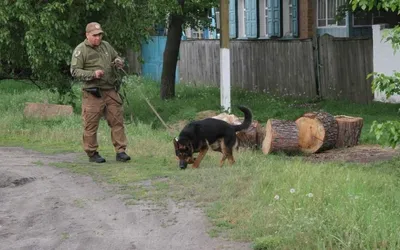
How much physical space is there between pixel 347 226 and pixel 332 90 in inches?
677

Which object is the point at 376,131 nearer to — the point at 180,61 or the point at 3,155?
the point at 3,155

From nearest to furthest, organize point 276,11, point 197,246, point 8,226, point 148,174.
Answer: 1. point 197,246
2. point 8,226
3. point 148,174
4. point 276,11

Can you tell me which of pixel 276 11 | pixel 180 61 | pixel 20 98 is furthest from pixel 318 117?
pixel 180 61

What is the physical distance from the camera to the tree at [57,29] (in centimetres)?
1652

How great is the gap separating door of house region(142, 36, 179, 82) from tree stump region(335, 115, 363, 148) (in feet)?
62.4

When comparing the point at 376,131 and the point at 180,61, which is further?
the point at 180,61

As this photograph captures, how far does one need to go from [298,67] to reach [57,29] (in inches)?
390

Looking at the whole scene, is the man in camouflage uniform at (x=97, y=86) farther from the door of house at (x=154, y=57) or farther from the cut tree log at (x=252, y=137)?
the door of house at (x=154, y=57)

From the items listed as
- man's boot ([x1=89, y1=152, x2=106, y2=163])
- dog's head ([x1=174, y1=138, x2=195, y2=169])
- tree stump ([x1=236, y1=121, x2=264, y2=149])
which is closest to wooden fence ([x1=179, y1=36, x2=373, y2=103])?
tree stump ([x1=236, y1=121, x2=264, y2=149])

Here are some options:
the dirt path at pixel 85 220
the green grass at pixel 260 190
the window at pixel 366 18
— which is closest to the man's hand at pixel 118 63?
the green grass at pixel 260 190

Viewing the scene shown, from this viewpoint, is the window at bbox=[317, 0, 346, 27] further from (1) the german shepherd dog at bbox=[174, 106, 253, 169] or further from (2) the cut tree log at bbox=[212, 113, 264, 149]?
(1) the german shepherd dog at bbox=[174, 106, 253, 169]

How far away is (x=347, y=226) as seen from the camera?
642cm

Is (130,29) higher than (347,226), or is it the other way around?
(130,29)

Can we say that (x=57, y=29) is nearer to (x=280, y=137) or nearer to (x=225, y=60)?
(x=225, y=60)
